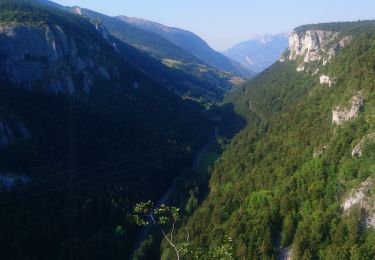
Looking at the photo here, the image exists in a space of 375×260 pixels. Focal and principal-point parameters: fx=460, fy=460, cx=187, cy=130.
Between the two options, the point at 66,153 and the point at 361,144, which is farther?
the point at 66,153

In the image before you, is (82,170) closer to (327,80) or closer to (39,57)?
(39,57)

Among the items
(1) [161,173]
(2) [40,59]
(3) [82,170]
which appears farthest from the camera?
(2) [40,59]

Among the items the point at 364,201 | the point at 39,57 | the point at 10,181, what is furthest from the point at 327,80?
the point at 10,181

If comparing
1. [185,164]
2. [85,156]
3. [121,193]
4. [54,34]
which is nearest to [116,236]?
[121,193]

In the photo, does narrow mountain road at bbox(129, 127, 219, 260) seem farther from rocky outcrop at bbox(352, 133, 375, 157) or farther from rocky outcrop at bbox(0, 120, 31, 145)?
rocky outcrop at bbox(352, 133, 375, 157)

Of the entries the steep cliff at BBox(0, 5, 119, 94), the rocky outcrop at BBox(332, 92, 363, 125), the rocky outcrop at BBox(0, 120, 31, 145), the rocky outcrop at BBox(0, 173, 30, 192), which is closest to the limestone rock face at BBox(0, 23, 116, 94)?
the steep cliff at BBox(0, 5, 119, 94)

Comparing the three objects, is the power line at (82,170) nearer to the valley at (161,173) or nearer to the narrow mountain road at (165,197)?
the valley at (161,173)

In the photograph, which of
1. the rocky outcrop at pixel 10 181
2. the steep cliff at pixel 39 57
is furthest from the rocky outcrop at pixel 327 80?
the rocky outcrop at pixel 10 181

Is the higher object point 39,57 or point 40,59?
point 39,57
